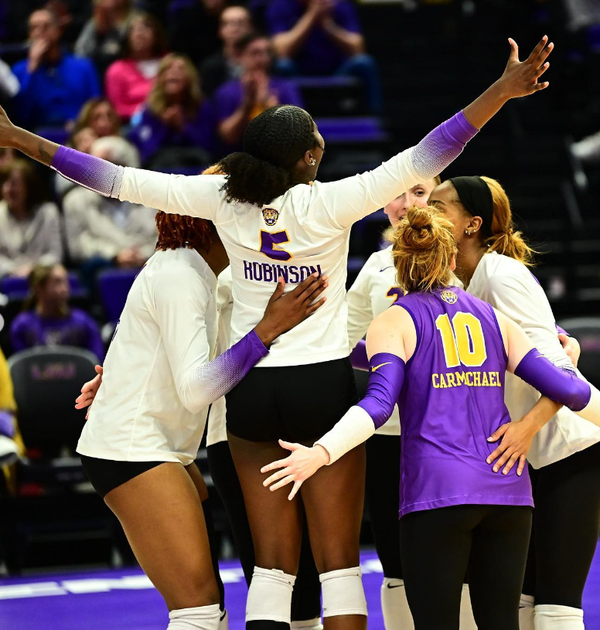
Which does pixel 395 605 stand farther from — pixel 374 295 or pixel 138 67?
pixel 138 67

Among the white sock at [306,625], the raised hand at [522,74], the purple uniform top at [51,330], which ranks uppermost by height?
the raised hand at [522,74]

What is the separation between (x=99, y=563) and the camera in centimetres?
603

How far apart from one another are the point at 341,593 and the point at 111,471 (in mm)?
754

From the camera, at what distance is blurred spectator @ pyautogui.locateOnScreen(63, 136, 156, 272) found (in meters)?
7.23

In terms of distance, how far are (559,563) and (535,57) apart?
5.00 ft

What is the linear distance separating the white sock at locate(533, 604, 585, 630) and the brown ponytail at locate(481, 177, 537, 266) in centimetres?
110

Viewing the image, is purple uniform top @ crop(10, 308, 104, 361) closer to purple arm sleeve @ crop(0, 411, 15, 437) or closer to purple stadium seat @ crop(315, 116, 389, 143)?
purple arm sleeve @ crop(0, 411, 15, 437)

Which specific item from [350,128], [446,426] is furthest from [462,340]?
[350,128]

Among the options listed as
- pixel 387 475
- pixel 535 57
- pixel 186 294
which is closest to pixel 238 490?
pixel 387 475

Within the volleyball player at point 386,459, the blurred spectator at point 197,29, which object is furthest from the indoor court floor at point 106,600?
the blurred spectator at point 197,29

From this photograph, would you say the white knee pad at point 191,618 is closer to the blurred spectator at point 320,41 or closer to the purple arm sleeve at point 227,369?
the purple arm sleeve at point 227,369

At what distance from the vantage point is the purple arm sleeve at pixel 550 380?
2.97m

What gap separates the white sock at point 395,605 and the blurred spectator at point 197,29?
608 centimetres

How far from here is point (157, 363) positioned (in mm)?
3119
